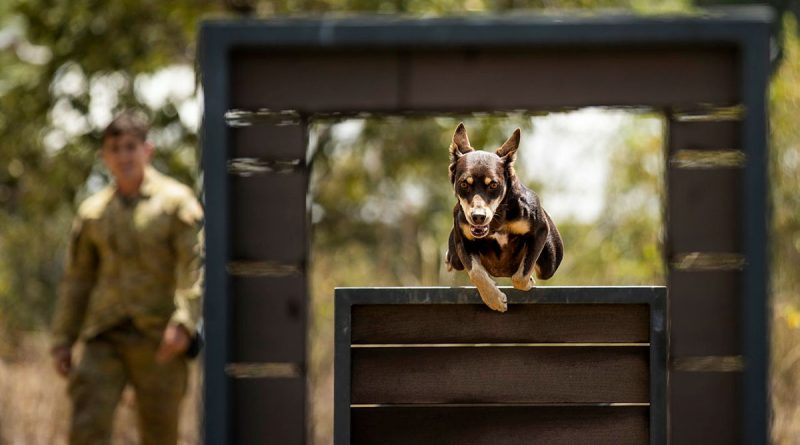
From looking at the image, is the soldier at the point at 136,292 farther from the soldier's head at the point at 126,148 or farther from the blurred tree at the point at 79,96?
the blurred tree at the point at 79,96

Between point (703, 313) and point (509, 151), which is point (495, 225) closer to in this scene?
point (509, 151)

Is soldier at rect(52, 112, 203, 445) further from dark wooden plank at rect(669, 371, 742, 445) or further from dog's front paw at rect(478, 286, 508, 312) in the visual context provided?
dark wooden plank at rect(669, 371, 742, 445)

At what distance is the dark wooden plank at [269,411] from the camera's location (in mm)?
4242

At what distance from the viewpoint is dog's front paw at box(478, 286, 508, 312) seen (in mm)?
3865

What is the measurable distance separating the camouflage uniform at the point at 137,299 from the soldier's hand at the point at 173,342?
34 mm

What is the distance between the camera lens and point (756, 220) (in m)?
4.16

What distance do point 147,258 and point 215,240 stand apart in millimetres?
1705

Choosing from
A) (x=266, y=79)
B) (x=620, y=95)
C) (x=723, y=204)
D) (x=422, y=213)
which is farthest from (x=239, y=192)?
(x=422, y=213)

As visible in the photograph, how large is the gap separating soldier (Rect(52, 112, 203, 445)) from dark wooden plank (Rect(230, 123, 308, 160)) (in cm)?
153

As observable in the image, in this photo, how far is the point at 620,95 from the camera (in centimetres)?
421

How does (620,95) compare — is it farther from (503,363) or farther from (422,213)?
(422,213)

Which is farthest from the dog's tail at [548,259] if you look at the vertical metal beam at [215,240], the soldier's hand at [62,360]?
the soldier's hand at [62,360]

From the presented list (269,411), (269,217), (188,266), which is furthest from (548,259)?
(188,266)

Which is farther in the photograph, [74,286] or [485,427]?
[74,286]
